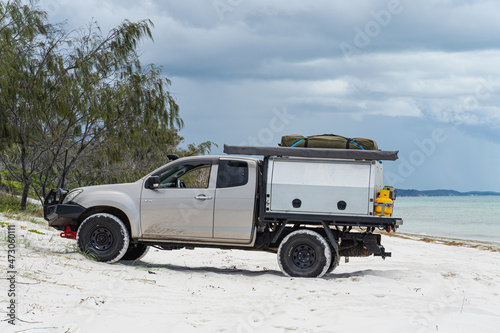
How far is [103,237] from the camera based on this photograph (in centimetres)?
1012

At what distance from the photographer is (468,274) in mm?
10820

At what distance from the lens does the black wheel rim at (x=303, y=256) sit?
32.0ft

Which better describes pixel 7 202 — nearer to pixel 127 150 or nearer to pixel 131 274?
pixel 127 150

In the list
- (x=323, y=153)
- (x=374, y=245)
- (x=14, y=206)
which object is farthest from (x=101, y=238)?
(x=14, y=206)

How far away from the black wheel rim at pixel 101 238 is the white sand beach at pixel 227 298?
39 centimetres

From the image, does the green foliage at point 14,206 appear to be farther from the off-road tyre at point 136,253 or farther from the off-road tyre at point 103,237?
the off-road tyre at point 103,237

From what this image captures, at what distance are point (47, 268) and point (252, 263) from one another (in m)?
4.86

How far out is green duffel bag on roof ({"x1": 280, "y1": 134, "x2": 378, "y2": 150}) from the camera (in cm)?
955

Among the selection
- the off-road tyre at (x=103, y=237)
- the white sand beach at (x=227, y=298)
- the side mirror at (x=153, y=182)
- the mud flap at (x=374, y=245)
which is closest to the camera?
the white sand beach at (x=227, y=298)

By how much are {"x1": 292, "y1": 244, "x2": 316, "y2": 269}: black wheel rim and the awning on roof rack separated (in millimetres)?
1587

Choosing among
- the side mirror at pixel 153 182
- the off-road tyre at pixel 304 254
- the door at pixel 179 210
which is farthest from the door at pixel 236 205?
the side mirror at pixel 153 182

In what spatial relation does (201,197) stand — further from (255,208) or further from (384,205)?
(384,205)

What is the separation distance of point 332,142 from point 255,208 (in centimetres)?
167

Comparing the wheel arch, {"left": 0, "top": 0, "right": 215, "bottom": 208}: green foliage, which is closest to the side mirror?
the wheel arch
